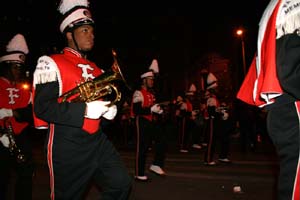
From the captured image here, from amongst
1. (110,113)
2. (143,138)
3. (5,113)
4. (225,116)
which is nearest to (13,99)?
(5,113)

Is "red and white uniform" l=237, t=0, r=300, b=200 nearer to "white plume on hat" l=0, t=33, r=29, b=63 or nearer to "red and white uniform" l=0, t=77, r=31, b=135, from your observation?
"red and white uniform" l=0, t=77, r=31, b=135

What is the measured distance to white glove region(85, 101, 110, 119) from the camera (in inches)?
120

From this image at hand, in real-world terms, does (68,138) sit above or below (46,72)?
below

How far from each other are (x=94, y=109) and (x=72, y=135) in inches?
12.0

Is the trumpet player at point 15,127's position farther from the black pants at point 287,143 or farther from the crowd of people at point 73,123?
the black pants at point 287,143

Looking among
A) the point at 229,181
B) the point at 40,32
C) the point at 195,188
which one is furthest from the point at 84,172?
the point at 40,32

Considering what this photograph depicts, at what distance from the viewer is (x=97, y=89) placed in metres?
3.15

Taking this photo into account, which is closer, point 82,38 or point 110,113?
point 110,113

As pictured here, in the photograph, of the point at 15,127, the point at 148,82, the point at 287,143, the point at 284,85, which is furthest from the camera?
the point at 148,82

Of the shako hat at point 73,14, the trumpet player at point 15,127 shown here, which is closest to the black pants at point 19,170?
the trumpet player at point 15,127

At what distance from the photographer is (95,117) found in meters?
3.08

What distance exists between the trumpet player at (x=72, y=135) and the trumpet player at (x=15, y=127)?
4.60ft

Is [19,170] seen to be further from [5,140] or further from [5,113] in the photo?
[5,113]

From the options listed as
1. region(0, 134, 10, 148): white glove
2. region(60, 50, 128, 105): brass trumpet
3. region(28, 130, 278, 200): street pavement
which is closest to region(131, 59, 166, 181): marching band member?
region(28, 130, 278, 200): street pavement
